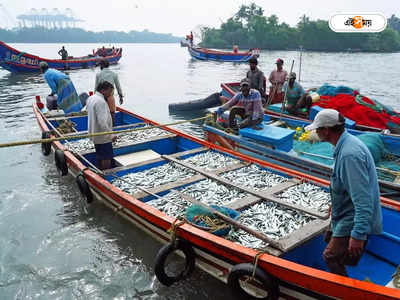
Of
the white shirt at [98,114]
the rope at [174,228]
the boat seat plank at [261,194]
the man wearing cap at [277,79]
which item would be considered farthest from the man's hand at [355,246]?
the man wearing cap at [277,79]

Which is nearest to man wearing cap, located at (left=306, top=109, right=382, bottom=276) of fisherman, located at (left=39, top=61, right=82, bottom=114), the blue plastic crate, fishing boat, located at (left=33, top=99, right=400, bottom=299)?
fishing boat, located at (left=33, top=99, right=400, bottom=299)

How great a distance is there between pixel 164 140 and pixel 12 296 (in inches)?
199

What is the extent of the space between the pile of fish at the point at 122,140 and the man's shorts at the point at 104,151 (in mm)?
1170

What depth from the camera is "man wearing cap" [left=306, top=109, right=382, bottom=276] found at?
2.87 m

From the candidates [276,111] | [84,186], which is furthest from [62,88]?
[276,111]

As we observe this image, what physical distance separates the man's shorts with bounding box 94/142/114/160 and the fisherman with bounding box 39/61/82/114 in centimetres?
483

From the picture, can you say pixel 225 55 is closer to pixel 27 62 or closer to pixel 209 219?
pixel 27 62

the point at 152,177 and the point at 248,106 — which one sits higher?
the point at 248,106

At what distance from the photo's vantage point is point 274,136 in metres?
7.98

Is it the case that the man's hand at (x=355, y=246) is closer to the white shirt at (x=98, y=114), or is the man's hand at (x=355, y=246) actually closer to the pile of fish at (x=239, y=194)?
the pile of fish at (x=239, y=194)

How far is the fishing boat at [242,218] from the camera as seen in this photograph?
383cm

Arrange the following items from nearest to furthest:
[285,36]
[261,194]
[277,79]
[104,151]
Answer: [261,194]
[104,151]
[277,79]
[285,36]

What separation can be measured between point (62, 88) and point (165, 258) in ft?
27.3

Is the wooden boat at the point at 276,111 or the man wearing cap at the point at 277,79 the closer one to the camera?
the wooden boat at the point at 276,111
